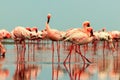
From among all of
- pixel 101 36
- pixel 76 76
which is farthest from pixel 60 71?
pixel 101 36

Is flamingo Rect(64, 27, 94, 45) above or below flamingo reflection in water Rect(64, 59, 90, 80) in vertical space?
above

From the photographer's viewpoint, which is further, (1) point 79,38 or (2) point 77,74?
(1) point 79,38

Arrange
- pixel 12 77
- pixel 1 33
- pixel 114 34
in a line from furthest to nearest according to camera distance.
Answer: pixel 114 34
pixel 1 33
pixel 12 77

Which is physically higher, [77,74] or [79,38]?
[79,38]

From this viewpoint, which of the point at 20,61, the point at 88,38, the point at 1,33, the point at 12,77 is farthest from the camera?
the point at 1,33

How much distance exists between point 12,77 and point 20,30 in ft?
24.2

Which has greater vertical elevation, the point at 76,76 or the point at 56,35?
the point at 56,35

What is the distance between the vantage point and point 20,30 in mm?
20312

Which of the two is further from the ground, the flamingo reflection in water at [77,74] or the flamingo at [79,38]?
the flamingo at [79,38]

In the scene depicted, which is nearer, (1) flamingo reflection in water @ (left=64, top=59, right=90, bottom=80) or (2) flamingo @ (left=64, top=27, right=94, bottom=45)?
(1) flamingo reflection in water @ (left=64, top=59, right=90, bottom=80)

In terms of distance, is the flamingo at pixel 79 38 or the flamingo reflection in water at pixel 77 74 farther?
the flamingo at pixel 79 38

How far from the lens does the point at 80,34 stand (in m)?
17.5

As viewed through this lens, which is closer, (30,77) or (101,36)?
(30,77)

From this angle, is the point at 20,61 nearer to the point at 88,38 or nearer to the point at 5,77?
the point at 88,38
